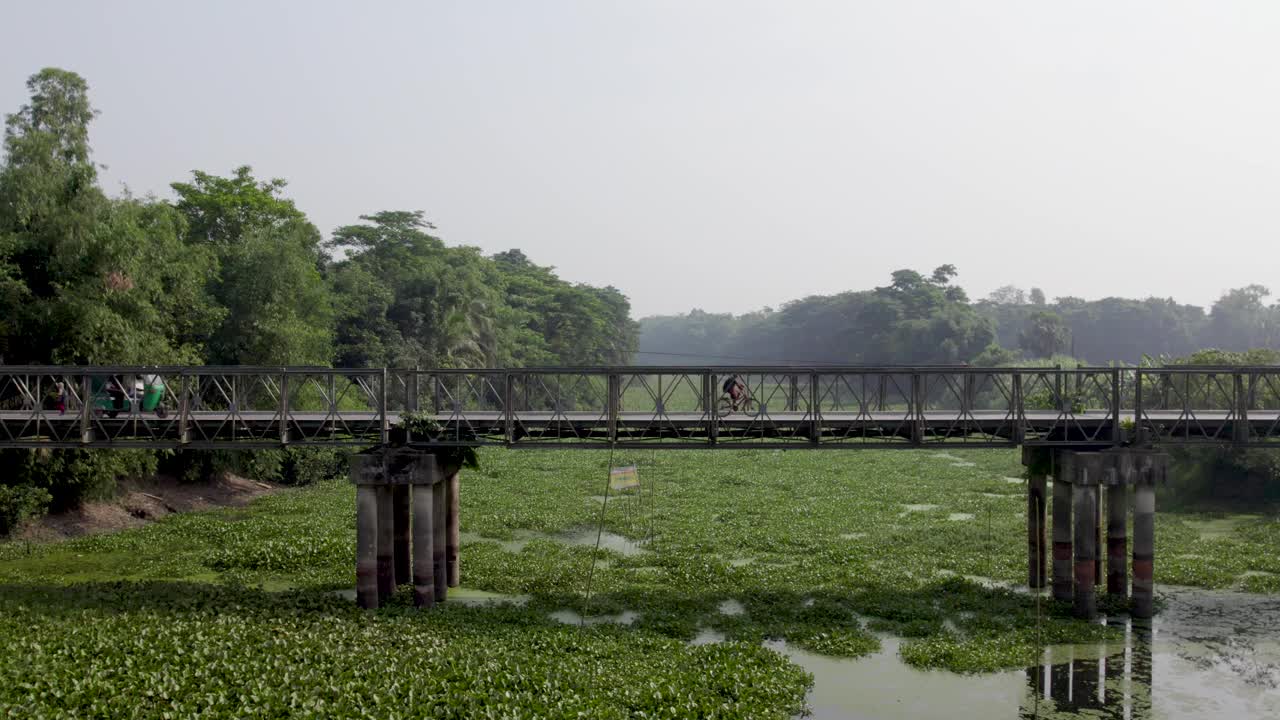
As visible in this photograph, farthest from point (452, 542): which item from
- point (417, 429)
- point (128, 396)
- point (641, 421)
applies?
point (128, 396)

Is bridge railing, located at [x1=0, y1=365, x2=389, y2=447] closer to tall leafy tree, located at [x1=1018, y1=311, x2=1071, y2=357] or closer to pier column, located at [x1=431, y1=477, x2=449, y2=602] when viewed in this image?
pier column, located at [x1=431, y1=477, x2=449, y2=602]

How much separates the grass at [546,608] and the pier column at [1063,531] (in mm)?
1203

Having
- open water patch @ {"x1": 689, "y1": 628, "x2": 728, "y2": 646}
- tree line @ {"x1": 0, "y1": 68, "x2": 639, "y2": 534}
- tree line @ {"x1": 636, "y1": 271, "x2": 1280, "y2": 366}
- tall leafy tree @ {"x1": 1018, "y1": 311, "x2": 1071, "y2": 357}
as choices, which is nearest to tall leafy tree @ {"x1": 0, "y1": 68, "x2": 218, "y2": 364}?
tree line @ {"x1": 0, "y1": 68, "x2": 639, "y2": 534}

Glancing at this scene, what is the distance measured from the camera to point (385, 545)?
107 feet

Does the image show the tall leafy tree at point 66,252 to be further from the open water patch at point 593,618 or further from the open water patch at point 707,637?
the open water patch at point 707,637

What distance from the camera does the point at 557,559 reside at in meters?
39.5

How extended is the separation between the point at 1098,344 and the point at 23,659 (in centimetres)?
19703

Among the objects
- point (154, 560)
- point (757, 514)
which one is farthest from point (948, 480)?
point (154, 560)

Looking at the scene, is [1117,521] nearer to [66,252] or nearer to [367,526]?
[367,526]

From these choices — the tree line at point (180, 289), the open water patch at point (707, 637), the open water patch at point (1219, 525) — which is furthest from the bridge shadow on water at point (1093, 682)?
the tree line at point (180, 289)

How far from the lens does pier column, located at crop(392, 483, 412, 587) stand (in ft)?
116

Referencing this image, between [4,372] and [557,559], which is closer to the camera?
[4,372]

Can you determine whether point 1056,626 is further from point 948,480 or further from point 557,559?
point 948,480

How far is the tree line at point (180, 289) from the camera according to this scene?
145 ft
